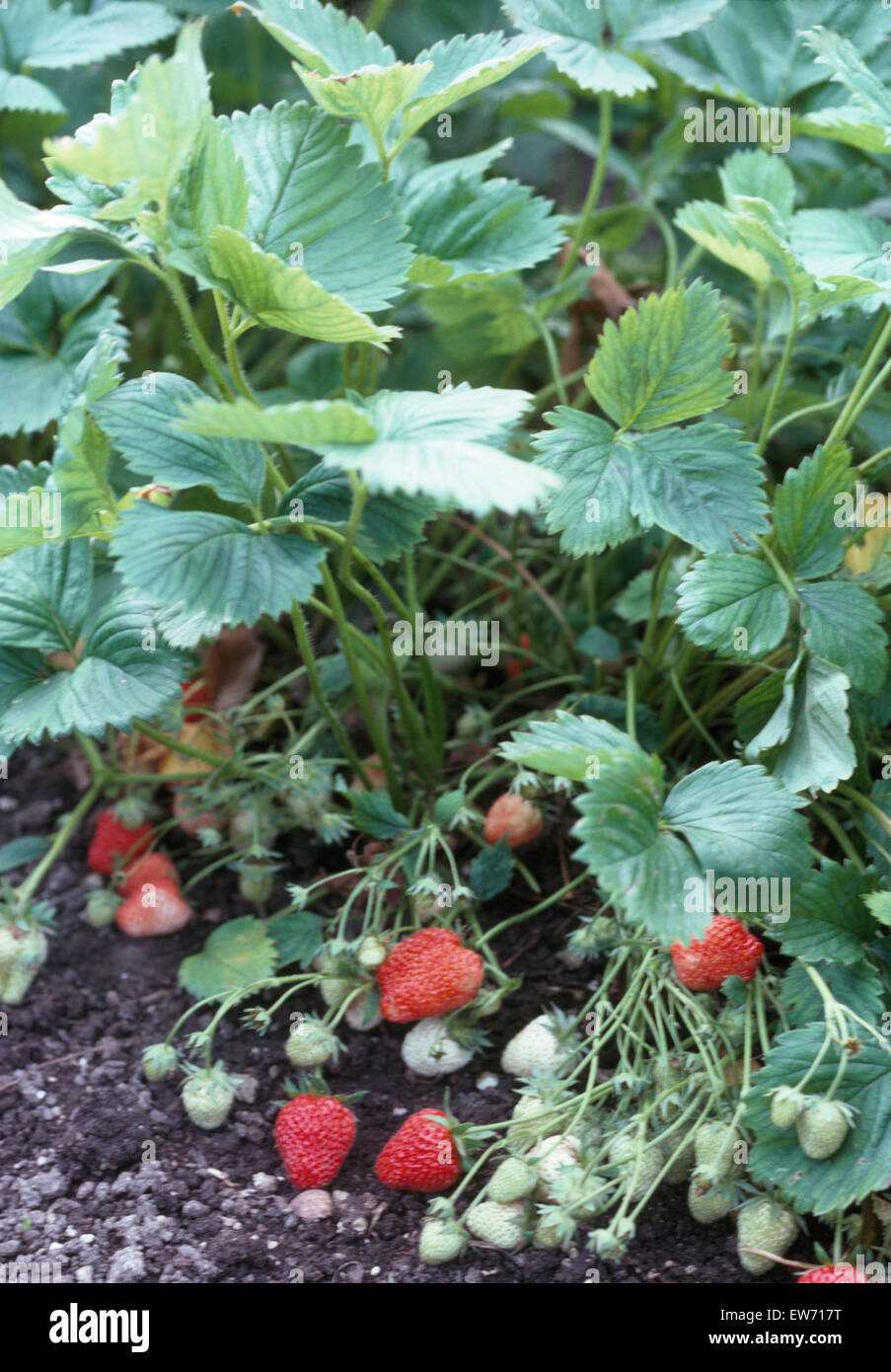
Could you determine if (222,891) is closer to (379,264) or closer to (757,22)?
(379,264)

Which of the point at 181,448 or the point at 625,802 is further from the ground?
the point at 181,448

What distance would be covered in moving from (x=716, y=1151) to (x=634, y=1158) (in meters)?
0.05

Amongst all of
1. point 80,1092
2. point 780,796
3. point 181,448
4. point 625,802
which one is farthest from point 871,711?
point 80,1092

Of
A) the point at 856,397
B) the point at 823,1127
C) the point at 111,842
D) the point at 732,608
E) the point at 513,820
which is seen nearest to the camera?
the point at 823,1127

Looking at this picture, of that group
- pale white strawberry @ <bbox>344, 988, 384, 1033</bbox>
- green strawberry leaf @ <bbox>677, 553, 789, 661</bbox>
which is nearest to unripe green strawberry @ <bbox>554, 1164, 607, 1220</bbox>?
pale white strawberry @ <bbox>344, 988, 384, 1033</bbox>

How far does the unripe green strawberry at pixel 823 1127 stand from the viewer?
2.43 feet

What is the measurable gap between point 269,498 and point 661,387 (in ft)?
0.95

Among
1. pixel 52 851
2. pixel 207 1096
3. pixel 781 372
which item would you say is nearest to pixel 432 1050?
pixel 207 1096

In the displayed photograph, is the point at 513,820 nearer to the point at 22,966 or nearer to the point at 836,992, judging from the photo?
the point at 836,992

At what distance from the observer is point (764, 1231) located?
791 mm

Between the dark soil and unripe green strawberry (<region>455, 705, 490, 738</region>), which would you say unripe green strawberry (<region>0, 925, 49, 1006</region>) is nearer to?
the dark soil

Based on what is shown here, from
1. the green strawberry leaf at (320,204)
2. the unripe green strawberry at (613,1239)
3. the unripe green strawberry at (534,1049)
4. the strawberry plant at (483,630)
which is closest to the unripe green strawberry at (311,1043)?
the strawberry plant at (483,630)

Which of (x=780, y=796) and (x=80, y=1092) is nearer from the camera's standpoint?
(x=780, y=796)

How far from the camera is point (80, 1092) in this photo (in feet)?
→ 3.20
